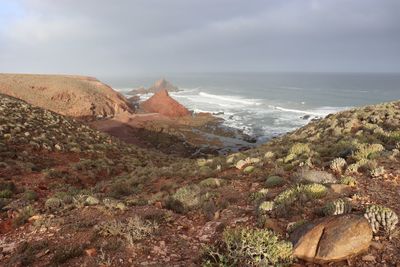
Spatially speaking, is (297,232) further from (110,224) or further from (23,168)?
(23,168)

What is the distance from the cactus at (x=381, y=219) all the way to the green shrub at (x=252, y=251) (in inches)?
67.7

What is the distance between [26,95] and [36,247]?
58331 mm

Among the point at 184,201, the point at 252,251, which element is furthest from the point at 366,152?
the point at 252,251

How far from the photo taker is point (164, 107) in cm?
6769

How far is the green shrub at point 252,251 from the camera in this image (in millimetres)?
5664

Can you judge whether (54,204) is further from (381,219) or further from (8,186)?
(381,219)

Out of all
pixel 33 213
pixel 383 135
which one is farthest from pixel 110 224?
pixel 383 135

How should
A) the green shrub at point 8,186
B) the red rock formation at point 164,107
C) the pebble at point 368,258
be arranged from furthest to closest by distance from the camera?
1. the red rock formation at point 164,107
2. the green shrub at point 8,186
3. the pebble at point 368,258

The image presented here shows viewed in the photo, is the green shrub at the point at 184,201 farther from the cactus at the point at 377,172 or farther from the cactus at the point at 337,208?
the cactus at the point at 377,172

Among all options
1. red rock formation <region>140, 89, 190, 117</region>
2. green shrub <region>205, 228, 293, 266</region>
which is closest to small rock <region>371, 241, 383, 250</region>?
green shrub <region>205, 228, 293, 266</region>

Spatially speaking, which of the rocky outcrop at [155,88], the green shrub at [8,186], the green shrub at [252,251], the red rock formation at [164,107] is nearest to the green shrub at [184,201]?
the green shrub at [252,251]

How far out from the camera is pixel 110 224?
7559 mm

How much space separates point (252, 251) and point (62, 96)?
61406 millimetres

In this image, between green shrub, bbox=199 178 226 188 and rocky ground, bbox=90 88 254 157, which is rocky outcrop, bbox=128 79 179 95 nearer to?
rocky ground, bbox=90 88 254 157
